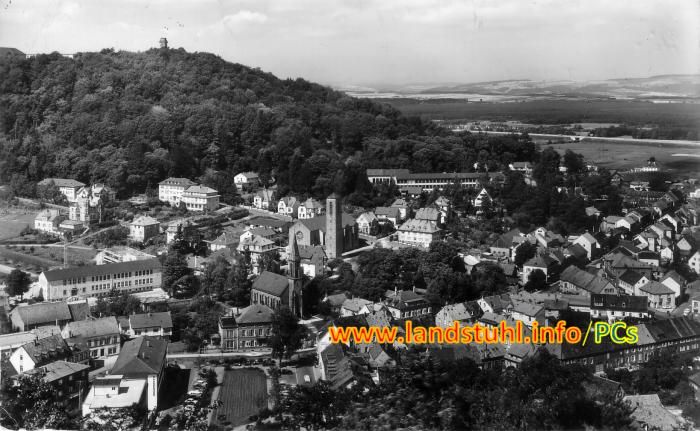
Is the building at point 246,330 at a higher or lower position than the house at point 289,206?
lower

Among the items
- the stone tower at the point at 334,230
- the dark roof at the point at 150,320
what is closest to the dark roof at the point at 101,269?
the dark roof at the point at 150,320

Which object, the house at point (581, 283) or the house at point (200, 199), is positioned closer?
the house at point (581, 283)

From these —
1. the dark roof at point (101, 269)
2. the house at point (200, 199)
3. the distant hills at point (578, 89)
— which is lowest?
the dark roof at point (101, 269)

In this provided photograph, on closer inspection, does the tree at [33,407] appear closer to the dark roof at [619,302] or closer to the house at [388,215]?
the dark roof at [619,302]

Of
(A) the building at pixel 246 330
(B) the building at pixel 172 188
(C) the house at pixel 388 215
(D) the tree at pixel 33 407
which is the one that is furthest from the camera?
(B) the building at pixel 172 188

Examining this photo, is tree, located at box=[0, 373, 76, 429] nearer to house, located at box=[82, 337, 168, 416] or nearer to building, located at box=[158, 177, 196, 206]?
house, located at box=[82, 337, 168, 416]
